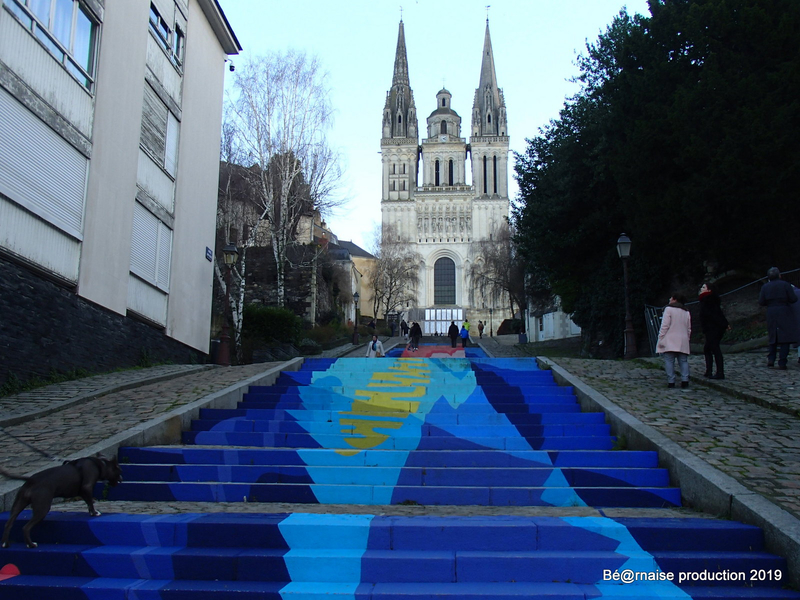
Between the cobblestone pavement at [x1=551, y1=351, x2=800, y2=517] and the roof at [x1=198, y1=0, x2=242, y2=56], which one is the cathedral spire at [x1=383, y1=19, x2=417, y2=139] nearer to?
the roof at [x1=198, y1=0, x2=242, y2=56]

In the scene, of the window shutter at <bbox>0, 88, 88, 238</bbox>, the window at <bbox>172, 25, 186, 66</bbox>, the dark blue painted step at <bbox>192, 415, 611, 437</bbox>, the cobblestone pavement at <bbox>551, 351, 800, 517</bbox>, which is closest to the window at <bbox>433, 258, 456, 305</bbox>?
the window at <bbox>172, 25, 186, 66</bbox>

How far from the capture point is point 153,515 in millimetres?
4934

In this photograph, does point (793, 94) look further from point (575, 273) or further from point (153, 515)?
point (153, 515)

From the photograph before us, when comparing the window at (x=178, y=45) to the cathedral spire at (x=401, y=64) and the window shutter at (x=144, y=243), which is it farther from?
the cathedral spire at (x=401, y=64)

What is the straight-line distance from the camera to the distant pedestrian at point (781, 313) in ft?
32.4

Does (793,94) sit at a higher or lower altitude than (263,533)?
higher

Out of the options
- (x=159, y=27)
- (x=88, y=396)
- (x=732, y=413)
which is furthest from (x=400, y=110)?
(x=732, y=413)

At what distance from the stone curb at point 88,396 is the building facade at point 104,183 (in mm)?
1266

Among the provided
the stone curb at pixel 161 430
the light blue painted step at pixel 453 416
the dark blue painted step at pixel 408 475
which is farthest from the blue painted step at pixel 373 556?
the light blue painted step at pixel 453 416

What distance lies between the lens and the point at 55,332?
10227 mm

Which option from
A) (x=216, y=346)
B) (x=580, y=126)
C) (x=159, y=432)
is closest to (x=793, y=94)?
(x=580, y=126)

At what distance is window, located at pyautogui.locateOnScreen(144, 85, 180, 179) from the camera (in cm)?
1348

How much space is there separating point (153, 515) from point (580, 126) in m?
17.9

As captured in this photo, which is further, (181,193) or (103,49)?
(181,193)
